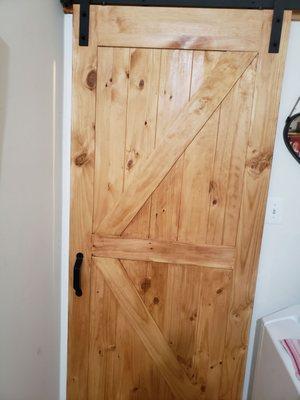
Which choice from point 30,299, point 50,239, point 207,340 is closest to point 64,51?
point 50,239

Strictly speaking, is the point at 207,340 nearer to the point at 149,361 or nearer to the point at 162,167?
the point at 149,361

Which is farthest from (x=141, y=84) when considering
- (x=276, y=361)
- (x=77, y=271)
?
(x=276, y=361)

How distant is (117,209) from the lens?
1371 mm

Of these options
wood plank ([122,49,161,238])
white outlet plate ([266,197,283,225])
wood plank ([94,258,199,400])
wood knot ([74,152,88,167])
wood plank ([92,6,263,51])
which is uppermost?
wood plank ([92,6,263,51])

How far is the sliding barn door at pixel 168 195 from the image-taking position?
121 cm

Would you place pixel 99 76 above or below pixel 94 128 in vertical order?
above

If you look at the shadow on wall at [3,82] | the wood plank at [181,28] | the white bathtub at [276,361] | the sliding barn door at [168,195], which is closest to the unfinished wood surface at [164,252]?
the sliding barn door at [168,195]

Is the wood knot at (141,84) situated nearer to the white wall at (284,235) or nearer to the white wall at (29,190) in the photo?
the white wall at (29,190)

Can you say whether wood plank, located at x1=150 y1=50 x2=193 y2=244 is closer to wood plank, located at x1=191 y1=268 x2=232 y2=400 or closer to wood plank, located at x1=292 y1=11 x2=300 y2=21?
wood plank, located at x1=191 y1=268 x2=232 y2=400

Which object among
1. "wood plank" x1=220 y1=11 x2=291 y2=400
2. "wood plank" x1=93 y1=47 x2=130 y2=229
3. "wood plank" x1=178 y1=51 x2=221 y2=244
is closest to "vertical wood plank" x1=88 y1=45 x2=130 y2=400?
"wood plank" x1=93 y1=47 x2=130 y2=229

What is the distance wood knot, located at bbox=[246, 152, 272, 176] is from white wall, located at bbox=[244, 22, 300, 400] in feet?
0.32

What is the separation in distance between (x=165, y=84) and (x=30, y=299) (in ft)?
3.62

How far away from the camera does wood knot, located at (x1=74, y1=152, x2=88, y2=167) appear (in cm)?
133

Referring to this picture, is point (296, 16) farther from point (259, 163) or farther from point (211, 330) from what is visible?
point (211, 330)
